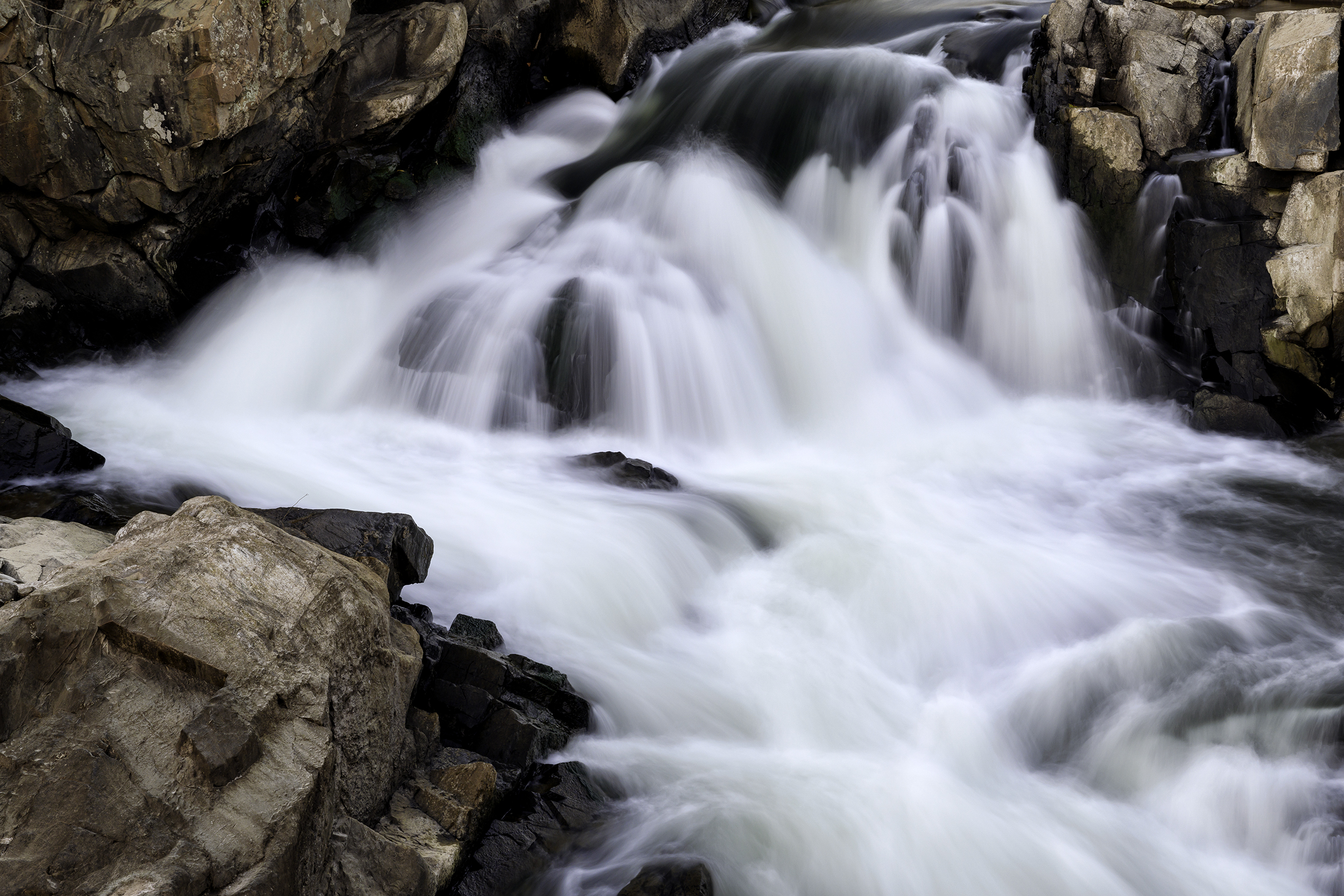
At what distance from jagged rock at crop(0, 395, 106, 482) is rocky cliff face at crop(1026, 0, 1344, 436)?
8103 millimetres

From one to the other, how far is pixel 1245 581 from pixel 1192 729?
1.68 m

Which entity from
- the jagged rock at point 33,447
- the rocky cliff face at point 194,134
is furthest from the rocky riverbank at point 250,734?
the rocky cliff face at point 194,134

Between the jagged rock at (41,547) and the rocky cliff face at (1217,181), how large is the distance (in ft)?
25.4

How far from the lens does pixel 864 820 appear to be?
12.6ft

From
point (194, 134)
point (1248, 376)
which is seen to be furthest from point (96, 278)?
point (1248, 376)

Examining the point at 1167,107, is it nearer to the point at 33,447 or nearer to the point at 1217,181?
the point at 1217,181

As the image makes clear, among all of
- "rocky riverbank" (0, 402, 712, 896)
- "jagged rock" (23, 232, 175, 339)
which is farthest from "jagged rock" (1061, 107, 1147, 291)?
"jagged rock" (23, 232, 175, 339)

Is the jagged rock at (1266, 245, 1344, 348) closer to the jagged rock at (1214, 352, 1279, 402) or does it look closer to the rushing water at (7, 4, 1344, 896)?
the jagged rock at (1214, 352, 1279, 402)

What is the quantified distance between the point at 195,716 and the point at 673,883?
1690mm

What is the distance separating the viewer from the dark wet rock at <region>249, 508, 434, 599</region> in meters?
4.03

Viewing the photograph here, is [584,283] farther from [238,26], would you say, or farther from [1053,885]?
[1053,885]

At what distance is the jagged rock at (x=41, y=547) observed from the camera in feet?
10.3

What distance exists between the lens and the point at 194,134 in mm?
7059

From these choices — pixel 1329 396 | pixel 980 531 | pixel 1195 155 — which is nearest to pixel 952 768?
pixel 980 531
